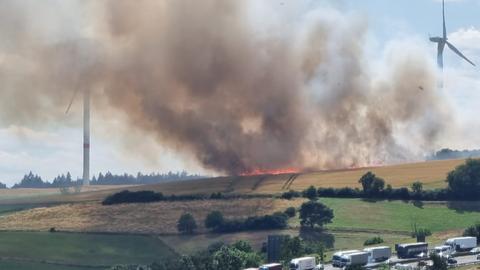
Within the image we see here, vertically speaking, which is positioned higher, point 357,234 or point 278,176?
point 278,176

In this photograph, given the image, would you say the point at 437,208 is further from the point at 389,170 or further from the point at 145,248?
the point at 145,248

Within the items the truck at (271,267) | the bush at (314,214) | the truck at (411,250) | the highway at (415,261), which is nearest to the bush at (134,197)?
the bush at (314,214)

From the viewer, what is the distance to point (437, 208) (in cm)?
15625

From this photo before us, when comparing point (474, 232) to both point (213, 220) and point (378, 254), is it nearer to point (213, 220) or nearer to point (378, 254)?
point (378, 254)

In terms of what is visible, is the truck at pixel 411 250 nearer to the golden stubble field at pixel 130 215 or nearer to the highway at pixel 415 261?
the highway at pixel 415 261

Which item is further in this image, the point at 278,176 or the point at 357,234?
the point at 278,176

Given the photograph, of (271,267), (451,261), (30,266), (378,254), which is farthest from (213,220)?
(451,261)

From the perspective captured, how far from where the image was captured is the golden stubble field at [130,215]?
15850 centimetres

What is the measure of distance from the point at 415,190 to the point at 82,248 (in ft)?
210

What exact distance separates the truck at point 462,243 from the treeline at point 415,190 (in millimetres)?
49269

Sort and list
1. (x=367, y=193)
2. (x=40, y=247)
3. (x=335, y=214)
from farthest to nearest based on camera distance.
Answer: (x=367, y=193)
(x=335, y=214)
(x=40, y=247)

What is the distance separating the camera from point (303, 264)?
101438 mm

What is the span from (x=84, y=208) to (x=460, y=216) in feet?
249

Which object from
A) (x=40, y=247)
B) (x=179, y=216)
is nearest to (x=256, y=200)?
(x=179, y=216)
